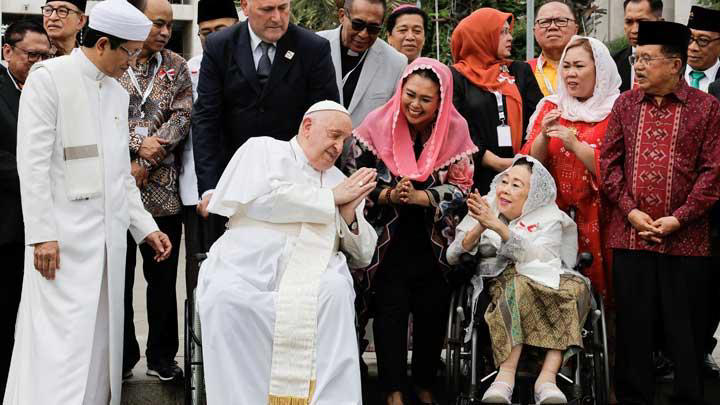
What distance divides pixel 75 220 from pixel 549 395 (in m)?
2.48

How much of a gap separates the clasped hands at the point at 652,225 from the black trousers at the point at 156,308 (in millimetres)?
2604

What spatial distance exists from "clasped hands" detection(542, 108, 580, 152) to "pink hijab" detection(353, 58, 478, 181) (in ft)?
1.36

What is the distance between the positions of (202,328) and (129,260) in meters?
1.29

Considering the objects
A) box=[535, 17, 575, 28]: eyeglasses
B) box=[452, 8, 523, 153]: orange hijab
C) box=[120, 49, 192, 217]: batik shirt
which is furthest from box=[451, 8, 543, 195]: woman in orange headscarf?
box=[120, 49, 192, 217]: batik shirt

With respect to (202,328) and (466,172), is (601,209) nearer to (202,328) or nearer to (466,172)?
(466,172)

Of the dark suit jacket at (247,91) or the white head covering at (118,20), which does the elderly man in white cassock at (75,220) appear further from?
the dark suit jacket at (247,91)

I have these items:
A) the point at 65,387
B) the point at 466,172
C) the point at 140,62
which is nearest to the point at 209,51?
the point at 140,62

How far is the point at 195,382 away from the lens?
A: 573cm

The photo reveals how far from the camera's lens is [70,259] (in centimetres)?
575

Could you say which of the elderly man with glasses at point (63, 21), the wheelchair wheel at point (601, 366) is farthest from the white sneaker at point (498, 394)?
the elderly man with glasses at point (63, 21)

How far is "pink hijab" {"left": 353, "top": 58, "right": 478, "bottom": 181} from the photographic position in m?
6.36

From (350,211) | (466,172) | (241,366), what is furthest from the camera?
(466,172)

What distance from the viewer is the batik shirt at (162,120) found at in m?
6.66

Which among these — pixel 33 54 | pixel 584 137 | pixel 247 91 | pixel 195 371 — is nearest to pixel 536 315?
pixel 584 137
